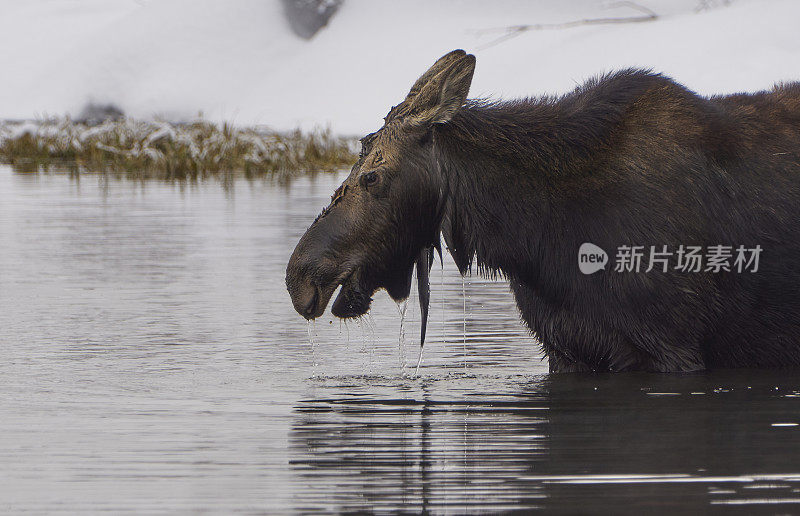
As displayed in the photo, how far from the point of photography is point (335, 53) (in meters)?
63.2

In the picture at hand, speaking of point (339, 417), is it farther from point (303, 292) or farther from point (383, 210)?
point (383, 210)

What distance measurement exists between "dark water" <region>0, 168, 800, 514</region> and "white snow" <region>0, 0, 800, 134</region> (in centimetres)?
3750

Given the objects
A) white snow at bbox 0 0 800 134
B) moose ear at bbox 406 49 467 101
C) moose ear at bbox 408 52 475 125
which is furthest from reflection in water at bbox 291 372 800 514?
white snow at bbox 0 0 800 134

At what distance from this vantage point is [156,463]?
14.3 ft

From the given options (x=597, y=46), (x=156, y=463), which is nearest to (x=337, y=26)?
(x=597, y=46)

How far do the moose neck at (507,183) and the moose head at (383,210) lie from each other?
9 cm

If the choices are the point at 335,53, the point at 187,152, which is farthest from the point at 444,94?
the point at 335,53

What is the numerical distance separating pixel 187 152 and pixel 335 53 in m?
39.7

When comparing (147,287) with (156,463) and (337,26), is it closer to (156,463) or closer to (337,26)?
(156,463)

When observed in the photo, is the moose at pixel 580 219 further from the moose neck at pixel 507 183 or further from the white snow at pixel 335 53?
the white snow at pixel 335 53

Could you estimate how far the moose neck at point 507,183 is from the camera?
596 cm

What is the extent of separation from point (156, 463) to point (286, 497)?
24.3 inches

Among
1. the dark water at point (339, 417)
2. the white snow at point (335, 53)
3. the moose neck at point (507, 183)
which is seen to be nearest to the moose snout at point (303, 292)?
the dark water at point (339, 417)

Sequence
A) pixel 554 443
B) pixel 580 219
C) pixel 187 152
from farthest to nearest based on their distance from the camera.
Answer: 1. pixel 187 152
2. pixel 580 219
3. pixel 554 443
